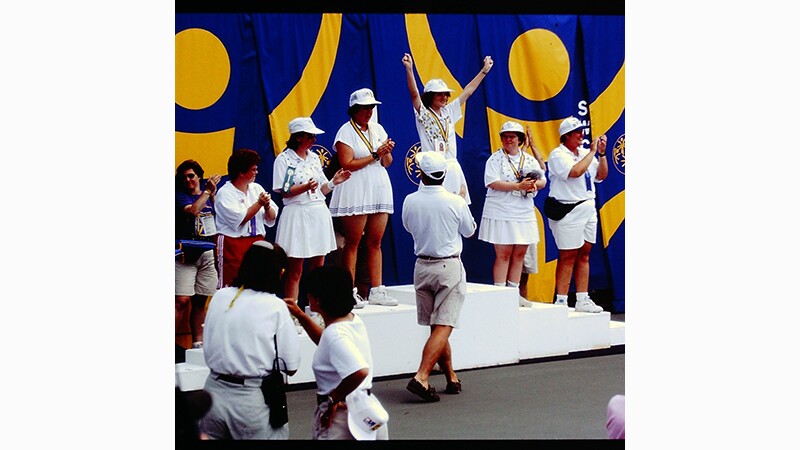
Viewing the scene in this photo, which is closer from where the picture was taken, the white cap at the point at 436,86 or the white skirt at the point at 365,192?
the white skirt at the point at 365,192

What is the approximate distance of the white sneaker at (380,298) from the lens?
7867 mm

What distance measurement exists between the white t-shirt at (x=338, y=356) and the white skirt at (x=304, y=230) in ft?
8.07

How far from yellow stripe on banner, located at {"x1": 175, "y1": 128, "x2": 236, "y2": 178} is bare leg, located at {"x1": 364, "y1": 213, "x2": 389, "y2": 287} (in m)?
1.12

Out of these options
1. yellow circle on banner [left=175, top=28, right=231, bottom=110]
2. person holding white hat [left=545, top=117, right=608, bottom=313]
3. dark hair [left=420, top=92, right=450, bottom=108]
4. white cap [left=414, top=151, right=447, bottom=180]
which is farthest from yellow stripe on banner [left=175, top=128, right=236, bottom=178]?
person holding white hat [left=545, top=117, right=608, bottom=313]

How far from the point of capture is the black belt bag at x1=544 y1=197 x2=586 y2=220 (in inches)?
353

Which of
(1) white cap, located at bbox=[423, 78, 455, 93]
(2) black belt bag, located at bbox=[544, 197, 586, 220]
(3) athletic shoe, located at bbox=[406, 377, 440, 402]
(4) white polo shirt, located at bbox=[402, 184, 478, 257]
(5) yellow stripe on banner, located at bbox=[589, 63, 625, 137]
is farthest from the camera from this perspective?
(5) yellow stripe on banner, located at bbox=[589, 63, 625, 137]

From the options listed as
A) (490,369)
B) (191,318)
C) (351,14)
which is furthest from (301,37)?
(490,369)

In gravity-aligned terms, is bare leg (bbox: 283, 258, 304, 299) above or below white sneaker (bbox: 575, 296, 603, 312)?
above

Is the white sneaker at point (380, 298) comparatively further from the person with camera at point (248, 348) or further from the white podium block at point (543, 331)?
the person with camera at point (248, 348)

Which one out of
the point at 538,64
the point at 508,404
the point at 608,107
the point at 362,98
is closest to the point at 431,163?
the point at 362,98

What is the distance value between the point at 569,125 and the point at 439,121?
1248mm

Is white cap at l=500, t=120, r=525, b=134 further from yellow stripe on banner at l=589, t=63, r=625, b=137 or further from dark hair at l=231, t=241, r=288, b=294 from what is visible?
dark hair at l=231, t=241, r=288, b=294

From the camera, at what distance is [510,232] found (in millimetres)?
8680

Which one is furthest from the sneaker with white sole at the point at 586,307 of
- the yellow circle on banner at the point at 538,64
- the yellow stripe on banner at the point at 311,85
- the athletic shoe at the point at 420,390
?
the yellow stripe on banner at the point at 311,85
